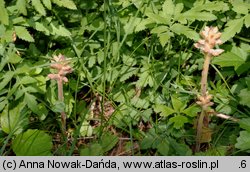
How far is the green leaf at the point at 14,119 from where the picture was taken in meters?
2.64

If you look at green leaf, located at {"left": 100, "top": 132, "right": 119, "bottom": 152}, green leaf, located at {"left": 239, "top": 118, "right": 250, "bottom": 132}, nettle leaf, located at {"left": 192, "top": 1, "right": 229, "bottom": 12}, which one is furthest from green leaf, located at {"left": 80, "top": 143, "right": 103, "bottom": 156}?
nettle leaf, located at {"left": 192, "top": 1, "right": 229, "bottom": 12}

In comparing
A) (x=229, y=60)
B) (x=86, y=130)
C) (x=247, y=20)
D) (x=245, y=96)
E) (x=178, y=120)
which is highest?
(x=247, y=20)

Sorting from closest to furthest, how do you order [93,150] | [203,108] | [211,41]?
[211,41], [203,108], [93,150]

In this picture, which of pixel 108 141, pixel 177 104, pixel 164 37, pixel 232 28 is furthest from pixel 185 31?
pixel 108 141

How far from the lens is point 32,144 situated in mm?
2553

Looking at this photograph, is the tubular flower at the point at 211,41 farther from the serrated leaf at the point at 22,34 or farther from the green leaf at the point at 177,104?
the serrated leaf at the point at 22,34

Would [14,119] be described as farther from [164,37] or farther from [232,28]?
[232,28]

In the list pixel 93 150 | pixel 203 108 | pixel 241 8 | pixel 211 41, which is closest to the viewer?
pixel 211 41

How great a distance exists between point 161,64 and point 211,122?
49 cm

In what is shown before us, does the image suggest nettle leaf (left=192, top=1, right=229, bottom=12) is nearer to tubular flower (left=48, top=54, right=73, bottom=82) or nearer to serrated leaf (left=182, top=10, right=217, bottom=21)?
serrated leaf (left=182, top=10, right=217, bottom=21)

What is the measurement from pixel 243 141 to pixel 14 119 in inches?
50.7

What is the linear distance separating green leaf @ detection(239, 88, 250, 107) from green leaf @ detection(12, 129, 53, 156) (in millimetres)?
1099

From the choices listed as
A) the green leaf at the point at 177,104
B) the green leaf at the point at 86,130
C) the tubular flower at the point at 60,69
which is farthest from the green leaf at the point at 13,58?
the green leaf at the point at 177,104

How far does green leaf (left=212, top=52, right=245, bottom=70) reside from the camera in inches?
109
